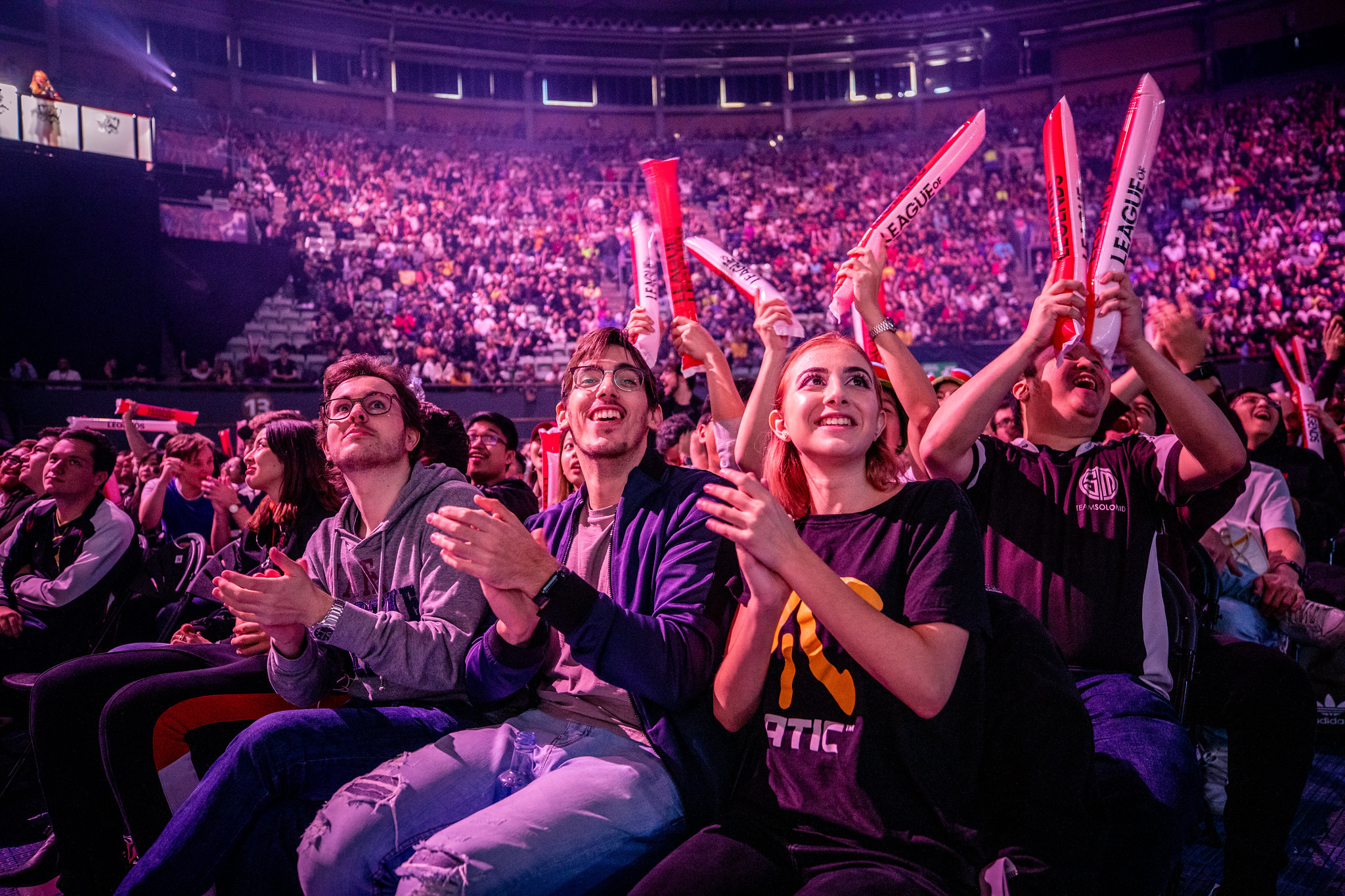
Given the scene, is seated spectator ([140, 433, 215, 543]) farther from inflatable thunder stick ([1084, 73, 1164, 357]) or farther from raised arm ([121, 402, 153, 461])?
inflatable thunder stick ([1084, 73, 1164, 357])

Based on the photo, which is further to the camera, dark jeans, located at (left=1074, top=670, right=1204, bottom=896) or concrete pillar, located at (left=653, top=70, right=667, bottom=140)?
concrete pillar, located at (left=653, top=70, right=667, bottom=140)

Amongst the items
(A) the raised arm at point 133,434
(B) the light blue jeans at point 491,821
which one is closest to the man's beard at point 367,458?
(B) the light blue jeans at point 491,821

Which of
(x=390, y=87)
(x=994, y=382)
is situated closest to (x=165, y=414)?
(x=994, y=382)

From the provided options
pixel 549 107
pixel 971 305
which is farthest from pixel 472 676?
pixel 549 107

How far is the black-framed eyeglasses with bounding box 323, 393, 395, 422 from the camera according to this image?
259 cm

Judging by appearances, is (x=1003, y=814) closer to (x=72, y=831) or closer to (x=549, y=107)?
(x=72, y=831)

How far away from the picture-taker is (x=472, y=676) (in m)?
2.01

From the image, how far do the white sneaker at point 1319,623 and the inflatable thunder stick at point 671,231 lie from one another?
2681mm

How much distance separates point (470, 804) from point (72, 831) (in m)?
1.75

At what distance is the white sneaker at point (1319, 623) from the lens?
3289 mm

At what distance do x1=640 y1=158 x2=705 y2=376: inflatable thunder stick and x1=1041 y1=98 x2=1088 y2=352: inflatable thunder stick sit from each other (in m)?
1.61

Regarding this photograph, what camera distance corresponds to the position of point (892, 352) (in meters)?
2.72

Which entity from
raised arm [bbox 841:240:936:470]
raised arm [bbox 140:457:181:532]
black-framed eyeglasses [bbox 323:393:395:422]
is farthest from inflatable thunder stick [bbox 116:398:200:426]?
raised arm [bbox 841:240:936:470]

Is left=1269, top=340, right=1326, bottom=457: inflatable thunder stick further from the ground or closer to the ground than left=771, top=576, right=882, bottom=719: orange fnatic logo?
further from the ground
